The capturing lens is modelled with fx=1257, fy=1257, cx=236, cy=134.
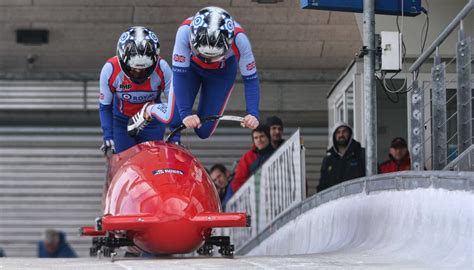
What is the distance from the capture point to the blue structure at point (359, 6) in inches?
424

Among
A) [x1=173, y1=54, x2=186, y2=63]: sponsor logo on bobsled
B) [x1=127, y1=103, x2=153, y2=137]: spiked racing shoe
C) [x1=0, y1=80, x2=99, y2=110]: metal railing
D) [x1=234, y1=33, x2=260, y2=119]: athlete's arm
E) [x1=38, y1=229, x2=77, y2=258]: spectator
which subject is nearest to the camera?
[x1=234, y1=33, x2=260, y2=119]: athlete's arm

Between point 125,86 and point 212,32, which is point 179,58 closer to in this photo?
point 212,32

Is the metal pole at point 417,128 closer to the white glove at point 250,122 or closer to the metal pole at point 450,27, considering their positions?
the metal pole at point 450,27

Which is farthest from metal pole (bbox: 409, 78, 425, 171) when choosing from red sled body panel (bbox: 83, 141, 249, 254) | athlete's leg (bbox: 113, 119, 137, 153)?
athlete's leg (bbox: 113, 119, 137, 153)

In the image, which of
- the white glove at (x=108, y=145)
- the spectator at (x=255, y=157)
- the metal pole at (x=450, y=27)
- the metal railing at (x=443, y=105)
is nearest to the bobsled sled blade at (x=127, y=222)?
the white glove at (x=108, y=145)

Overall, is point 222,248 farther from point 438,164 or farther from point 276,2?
point 276,2

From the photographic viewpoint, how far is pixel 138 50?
30.9ft

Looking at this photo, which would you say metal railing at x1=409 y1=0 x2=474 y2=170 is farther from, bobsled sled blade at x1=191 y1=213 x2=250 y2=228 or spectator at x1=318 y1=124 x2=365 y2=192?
spectator at x1=318 y1=124 x2=365 y2=192

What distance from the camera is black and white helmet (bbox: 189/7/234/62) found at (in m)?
8.81

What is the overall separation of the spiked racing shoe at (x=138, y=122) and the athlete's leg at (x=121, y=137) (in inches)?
8.7

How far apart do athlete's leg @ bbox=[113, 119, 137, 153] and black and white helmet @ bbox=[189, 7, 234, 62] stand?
167 centimetres

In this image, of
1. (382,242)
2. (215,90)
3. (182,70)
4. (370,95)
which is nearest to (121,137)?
(215,90)

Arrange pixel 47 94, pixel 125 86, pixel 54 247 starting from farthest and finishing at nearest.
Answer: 1. pixel 47 94
2. pixel 54 247
3. pixel 125 86

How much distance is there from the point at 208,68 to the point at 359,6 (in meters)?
1.96
